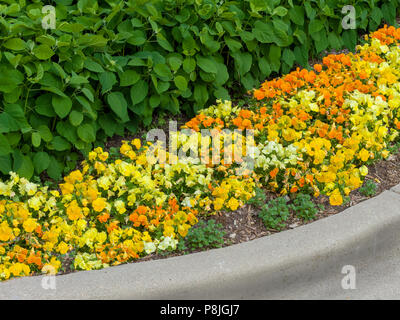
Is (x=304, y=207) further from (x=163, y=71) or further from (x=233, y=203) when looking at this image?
(x=163, y=71)

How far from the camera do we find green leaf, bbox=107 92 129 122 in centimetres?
362

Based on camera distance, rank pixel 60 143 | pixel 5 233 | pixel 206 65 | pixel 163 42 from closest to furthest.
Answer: pixel 5 233 < pixel 60 143 < pixel 163 42 < pixel 206 65

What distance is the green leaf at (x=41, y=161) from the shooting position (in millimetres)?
3432

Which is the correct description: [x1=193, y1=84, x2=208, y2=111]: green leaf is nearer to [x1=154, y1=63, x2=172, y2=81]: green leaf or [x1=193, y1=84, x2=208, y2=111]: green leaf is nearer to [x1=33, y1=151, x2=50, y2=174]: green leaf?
[x1=154, y1=63, x2=172, y2=81]: green leaf

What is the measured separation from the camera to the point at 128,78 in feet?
12.1

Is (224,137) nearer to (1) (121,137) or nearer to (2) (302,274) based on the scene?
(1) (121,137)

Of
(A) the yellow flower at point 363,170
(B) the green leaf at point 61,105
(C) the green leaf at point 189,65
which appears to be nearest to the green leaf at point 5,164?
(B) the green leaf at point 61,105

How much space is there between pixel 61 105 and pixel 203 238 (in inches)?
43.5

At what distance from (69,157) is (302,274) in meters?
1.60

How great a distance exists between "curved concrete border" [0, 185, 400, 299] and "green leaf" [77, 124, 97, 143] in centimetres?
98

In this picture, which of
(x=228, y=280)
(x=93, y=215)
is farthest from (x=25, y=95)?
(x=228, y=280)

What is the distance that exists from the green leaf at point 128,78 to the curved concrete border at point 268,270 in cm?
127

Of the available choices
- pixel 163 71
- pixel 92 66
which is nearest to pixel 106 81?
pixel 92 66

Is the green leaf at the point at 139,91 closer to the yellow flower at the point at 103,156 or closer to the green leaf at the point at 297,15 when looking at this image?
the yellow flower at the point at 103,156
